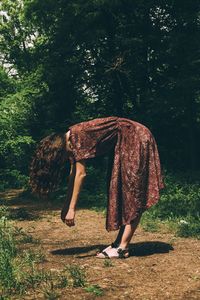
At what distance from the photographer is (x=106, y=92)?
61.0 feet

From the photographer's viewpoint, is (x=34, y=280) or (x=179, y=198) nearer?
(x=34, y=280)

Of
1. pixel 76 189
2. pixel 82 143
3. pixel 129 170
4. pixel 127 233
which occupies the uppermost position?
pixel 82 143

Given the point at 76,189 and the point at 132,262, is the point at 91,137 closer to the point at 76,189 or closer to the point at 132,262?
the point at 76,189

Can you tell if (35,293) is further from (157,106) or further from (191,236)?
(157,106)

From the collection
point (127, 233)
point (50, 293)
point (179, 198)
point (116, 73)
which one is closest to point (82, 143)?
point (127, 233)

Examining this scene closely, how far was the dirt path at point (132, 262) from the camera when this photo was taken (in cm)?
406

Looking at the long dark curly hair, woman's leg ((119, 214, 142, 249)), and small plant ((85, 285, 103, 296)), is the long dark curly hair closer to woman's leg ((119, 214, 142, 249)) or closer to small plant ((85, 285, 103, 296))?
woman's leg ((119, 214, 142, 249))

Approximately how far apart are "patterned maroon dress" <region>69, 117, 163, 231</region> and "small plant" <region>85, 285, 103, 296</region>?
1.28 metres

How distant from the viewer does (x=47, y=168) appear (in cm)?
490

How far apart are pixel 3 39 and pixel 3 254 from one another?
27.5 metres

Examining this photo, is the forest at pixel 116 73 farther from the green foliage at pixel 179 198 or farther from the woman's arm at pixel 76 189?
the woman's arm at pixel 76 189

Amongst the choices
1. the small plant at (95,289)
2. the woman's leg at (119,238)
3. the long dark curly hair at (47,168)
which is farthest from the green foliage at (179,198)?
the small plant at (95,289)

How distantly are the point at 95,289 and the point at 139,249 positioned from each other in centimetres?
199

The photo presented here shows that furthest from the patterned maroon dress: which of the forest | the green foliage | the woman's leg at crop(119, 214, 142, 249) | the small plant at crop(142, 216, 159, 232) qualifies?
the forest
